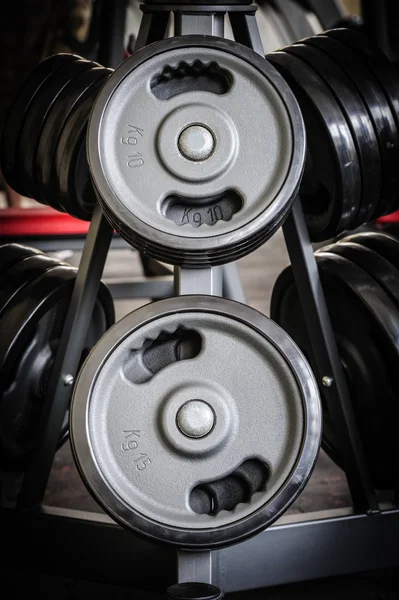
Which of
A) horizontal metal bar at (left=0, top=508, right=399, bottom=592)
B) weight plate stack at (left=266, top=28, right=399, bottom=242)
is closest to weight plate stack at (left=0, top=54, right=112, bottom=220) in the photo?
weight plate stack at (left=266, top=28, right=399, bottom=242)

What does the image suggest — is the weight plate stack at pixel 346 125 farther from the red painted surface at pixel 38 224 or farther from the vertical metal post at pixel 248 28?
the red painted surface at pixel 38 224

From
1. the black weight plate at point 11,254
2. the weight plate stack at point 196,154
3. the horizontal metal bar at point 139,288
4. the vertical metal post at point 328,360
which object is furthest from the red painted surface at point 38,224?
the weight plate stack at point 196,154

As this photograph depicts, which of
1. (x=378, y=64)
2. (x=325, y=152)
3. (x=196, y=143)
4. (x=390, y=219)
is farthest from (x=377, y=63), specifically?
(x=390, y=219)

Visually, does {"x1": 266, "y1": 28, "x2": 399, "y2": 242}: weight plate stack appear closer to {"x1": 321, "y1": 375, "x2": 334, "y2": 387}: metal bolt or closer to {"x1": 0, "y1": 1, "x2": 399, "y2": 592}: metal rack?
{"x1": 0, "y1": 1, "x2": 399, "y2": 592}: metal rack

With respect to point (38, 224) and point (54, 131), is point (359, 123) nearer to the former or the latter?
point (54, 131)

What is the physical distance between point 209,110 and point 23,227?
1.92 m

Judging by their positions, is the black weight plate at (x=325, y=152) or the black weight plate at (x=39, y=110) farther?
the black weight plate at (x=39, y=110)

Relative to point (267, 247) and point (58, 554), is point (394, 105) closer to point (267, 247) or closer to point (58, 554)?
point (58, 554)

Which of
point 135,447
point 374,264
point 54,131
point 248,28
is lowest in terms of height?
point 135,447

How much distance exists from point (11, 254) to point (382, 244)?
0.80 m

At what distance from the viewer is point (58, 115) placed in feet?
5.01

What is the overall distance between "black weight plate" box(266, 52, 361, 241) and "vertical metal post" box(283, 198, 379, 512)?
0.21 feet

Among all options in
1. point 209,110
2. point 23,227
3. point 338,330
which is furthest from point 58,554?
point 23,227

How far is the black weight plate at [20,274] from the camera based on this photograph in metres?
1.52
